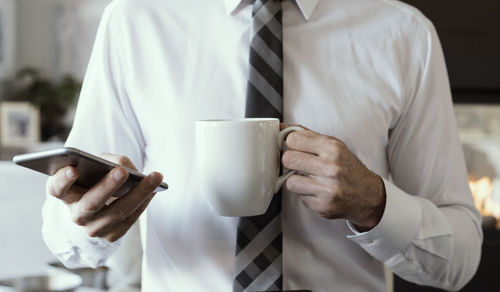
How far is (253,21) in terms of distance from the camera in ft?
2.90

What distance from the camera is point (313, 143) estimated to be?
70cm

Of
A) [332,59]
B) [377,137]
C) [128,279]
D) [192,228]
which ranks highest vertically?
[332,59]

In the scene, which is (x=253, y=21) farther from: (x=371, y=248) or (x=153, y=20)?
(x=371, y=248)

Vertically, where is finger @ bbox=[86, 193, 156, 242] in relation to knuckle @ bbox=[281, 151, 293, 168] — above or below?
below

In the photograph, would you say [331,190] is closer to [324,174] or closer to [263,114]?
[324,174]

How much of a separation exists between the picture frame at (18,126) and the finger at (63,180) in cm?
512

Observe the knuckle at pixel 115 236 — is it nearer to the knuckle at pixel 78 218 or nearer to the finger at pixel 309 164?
the knuckle at pixel 78 218

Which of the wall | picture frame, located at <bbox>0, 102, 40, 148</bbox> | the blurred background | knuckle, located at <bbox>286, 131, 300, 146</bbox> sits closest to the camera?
knuckle, located at <bbox>286, 131, 300, 146</bbox>

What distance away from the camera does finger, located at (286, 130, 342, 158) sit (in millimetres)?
694

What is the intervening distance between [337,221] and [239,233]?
0.17 meters

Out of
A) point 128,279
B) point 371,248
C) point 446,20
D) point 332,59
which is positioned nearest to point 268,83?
point 332,59

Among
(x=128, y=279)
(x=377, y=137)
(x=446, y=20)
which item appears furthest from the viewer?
(x=128, y=279)

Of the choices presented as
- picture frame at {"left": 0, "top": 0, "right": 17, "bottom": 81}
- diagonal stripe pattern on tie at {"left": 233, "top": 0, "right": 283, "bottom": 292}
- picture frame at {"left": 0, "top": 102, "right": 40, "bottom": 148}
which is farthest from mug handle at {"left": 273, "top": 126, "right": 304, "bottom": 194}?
picture frame at {"left": 0, "top": 0, "right": 17, "bottom": 81}

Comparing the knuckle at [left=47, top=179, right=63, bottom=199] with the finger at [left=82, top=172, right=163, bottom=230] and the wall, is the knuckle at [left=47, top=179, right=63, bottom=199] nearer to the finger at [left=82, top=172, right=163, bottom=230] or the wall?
the finger at [left=82, top=172, right=163, bottom=230]
